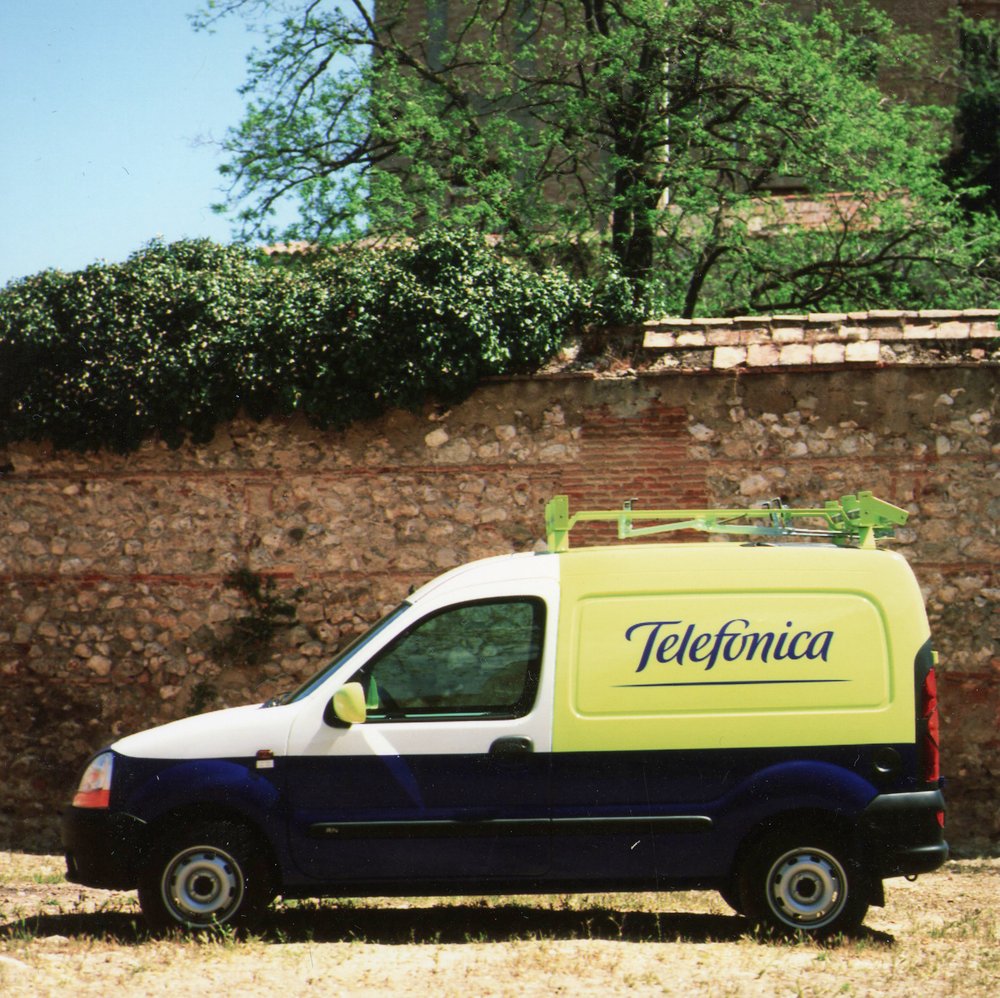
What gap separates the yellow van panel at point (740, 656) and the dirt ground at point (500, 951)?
3.36ft

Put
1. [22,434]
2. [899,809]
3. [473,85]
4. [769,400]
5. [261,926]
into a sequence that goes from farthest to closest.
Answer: [473,85] < [22,434] < [769,400] < [261,926] < [899,809]

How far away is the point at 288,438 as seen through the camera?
38.2ft

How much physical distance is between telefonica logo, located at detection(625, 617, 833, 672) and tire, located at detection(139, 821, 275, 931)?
220 centimetres

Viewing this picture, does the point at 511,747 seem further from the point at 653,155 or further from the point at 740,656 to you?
the point at 653,155

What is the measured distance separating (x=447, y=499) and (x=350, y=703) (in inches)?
182

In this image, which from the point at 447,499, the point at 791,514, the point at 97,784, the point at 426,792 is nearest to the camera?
the point at 426,792

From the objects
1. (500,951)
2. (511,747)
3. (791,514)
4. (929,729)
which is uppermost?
(791,514)

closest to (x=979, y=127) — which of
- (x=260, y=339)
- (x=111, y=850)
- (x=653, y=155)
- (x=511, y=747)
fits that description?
(x=653, y=155)

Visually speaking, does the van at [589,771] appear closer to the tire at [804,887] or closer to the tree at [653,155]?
the tire at [804,887]

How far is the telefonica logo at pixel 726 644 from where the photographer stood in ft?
23.2

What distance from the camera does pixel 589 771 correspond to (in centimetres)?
699

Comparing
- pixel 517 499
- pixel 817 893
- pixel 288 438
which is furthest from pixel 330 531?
pixel 817 893

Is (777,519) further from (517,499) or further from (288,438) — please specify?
(288,438)

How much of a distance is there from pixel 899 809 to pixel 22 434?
319 inches
